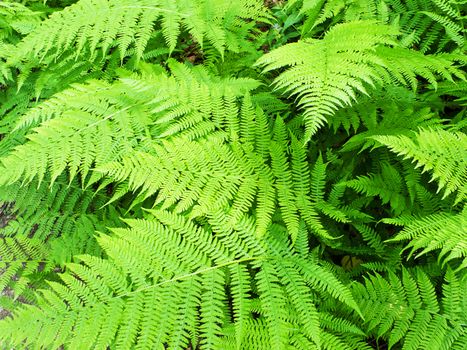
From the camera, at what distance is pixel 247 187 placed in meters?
2.35

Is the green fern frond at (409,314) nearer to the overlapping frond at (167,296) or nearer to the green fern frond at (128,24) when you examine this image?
the overlapping frond at (167,296)

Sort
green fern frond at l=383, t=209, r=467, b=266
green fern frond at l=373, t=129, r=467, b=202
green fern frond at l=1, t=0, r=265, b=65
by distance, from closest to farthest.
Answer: green fern frond at l=383, t=209, r=467, b=266 → green fern frond at l=373, t=129, r=467, b=202 → green fern frond at l=1, t=0, r=265, b=65

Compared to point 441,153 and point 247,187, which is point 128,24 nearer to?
point 247,187

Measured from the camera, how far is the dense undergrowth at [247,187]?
2.03 m

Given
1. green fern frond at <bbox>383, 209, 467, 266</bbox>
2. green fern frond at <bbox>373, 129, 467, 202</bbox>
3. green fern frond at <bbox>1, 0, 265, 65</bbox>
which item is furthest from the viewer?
green fern frond at <bbox>1, 0, 265, 65</bbox>

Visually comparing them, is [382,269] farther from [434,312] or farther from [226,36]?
[226,36]

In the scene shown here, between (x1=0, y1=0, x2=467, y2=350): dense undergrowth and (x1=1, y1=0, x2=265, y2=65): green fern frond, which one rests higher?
(x1=1, y1=0, x2=265, y2=65): green fern frond

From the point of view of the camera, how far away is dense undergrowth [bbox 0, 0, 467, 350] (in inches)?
80.0

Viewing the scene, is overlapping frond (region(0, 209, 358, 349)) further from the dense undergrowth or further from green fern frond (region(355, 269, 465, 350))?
green fern frond (region(355, 269, 465, 350))

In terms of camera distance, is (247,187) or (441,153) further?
(247,187)

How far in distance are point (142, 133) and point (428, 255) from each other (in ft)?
5.96

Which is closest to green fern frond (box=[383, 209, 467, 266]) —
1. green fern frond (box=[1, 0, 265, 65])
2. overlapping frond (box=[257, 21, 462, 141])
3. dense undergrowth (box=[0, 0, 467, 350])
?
dense undergrowth (box=[0, 0, 467, 350])

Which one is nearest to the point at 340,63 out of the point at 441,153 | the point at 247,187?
the point at 441,153

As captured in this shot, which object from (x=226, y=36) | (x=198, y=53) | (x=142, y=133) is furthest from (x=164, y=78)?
(x=198, y=53)
